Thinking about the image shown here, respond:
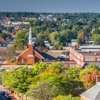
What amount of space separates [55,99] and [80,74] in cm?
1899

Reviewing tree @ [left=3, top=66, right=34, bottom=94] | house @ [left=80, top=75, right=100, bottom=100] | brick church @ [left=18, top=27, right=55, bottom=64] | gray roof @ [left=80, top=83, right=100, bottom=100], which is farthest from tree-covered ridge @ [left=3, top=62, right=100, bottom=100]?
brick church @ [left=18, top=27, right=55, bottom=64]

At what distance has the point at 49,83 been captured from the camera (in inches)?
2030

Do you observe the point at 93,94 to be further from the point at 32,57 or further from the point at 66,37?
the point at 66,37

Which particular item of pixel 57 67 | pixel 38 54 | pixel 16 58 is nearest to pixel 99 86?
pixel 57 67

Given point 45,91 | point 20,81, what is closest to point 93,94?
point 45,91

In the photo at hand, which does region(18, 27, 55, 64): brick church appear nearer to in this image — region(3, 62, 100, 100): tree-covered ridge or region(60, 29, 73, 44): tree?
region(3, 62, 100, 100): tree-covered ridge

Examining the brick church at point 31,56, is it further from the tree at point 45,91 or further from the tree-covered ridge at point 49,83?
the tree at point 45,91

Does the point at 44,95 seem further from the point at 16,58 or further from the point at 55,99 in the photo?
the point at 16,58

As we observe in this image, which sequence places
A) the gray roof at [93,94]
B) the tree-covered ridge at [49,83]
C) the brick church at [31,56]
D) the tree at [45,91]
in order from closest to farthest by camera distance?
the gray roof at [93,94]
the tree at [45,91]
the tree-covered ridge at [49,83]
the brick church at [31,56]

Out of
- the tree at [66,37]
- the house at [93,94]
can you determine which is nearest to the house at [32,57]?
the house at [93,94]

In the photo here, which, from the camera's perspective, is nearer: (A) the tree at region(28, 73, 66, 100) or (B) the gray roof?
(B) the gray roof

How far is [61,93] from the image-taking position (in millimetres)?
52406

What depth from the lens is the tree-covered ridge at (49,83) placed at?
168 ft

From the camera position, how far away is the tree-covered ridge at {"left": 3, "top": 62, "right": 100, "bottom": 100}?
168ft
